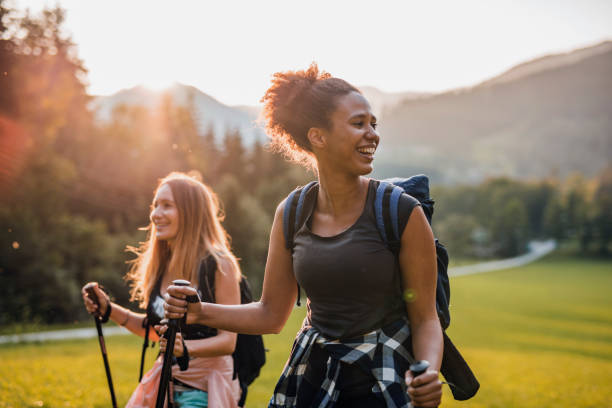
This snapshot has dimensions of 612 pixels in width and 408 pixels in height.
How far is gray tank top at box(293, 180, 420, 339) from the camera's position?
2340 millimetres

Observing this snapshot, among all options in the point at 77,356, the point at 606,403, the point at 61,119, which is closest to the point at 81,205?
the point at 61,119

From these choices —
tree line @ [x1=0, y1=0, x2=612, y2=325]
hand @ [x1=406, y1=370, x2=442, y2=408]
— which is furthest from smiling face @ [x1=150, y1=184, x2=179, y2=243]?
tree line @ [x1=0, y1=0, x2=612, y2=325]

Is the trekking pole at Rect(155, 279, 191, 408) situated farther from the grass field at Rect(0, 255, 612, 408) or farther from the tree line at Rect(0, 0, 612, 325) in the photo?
the grass field at Rect(0, 255, 612, 408)

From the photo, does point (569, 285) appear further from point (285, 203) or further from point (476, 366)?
point (285, 203)

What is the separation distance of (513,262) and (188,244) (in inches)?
4122

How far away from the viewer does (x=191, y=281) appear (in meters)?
3.87

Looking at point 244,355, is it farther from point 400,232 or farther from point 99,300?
point 400,232

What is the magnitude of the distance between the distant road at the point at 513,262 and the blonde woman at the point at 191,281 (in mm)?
74394

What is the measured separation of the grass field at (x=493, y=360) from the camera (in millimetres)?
11508

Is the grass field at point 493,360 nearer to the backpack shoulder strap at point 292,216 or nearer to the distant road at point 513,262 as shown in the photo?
the backpack shoulder strap at point 292,216

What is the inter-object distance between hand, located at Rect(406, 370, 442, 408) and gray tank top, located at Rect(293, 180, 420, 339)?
38 centimetres

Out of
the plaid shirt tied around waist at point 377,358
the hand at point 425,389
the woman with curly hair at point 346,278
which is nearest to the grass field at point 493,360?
the woman with curly hair at point 346,278

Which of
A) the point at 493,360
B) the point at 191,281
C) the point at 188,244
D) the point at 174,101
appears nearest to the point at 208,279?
the point at 191,281

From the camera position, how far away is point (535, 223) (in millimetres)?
132750
